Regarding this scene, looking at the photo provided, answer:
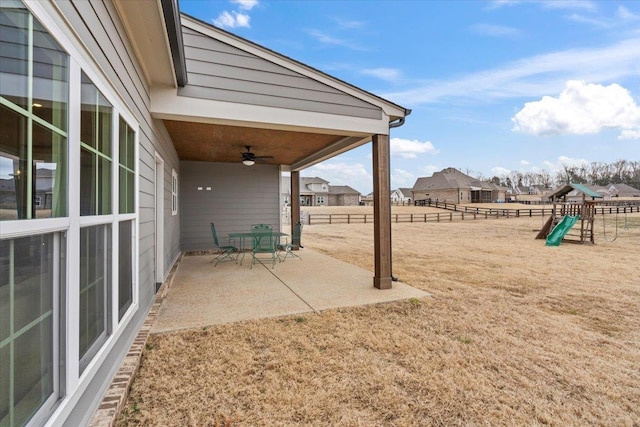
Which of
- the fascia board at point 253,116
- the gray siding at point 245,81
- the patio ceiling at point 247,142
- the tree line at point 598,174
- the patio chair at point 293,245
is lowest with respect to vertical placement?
the patio chair at point 293,245

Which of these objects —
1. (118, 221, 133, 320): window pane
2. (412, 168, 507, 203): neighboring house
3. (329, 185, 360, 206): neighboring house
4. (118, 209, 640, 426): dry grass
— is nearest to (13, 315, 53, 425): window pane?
(118, 209, 640, 426): dry grass

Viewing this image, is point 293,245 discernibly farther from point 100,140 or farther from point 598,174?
point 598,174

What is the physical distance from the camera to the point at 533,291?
4.88 metres

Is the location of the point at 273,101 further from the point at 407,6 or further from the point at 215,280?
the point at 407,6

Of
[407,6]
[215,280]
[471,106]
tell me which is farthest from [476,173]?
A: [215,280]

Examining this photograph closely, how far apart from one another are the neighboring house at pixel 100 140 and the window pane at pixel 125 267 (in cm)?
2

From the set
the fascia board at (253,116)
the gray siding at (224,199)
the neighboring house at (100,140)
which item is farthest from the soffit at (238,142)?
the fascia board at (253,116)

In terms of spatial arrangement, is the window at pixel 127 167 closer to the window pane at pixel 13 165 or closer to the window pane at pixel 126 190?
the window pane at pixel 126 190

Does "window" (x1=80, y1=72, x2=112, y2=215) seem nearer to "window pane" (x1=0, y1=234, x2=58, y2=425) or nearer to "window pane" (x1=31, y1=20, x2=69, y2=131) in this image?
"window pane" (x1=31, y1=20, x2=69, y2=131)

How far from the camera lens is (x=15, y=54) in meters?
1.06

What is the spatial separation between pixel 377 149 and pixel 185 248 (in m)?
6.05

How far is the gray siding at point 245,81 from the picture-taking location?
3.78m

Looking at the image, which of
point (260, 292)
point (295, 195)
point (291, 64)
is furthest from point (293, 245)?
point (291, 64)

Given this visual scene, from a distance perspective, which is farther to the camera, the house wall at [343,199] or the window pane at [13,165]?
the house wall at [343,199]
